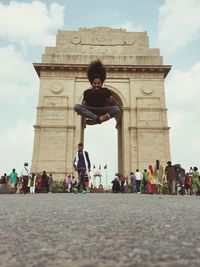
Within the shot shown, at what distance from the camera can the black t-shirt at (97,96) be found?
13.9 feet

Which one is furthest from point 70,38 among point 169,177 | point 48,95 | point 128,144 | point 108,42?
point 169,177

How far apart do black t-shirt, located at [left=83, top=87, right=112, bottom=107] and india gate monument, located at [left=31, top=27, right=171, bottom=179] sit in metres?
16.1

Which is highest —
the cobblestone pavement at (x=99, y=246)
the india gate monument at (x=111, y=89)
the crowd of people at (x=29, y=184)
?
the india gate monument at (x=111, y=89)

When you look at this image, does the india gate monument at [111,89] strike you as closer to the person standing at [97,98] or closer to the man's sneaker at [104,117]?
the person standing at [97,98]

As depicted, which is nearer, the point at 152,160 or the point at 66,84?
the point at 152,160

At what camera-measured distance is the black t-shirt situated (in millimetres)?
4246

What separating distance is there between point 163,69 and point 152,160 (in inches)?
281

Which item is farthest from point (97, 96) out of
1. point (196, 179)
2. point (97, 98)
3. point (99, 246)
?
point (196, 179)

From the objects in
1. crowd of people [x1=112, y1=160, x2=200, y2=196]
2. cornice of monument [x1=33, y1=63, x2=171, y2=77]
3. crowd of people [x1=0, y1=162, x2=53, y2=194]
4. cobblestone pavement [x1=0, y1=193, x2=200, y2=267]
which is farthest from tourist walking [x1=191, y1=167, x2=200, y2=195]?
cornice of monument [x1=33, y1=63, x2=171, y2=77]

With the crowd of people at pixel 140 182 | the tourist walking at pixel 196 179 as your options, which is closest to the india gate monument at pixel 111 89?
the crowd of people at pixel 140 182

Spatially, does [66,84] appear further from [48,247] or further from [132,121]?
[48,247]

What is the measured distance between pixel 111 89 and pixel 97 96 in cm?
1878

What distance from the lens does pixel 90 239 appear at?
161 centimetres

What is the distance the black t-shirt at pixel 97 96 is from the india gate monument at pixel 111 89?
16115 millimetres
